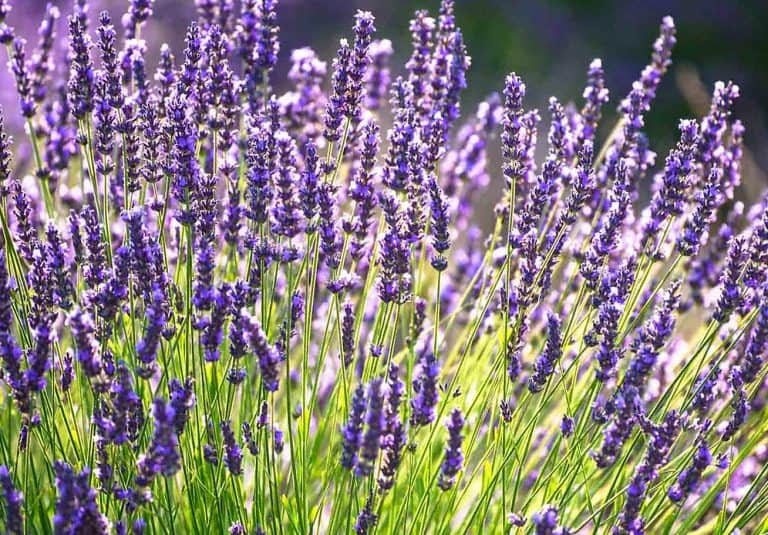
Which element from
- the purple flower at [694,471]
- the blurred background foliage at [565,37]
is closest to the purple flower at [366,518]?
the purple flower at [694,471]

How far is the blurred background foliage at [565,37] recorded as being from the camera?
7754mm

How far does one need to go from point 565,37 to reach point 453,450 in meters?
7.50

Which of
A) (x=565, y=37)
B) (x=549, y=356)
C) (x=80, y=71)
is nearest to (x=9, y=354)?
(x=80, y=71)

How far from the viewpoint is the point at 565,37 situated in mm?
8781

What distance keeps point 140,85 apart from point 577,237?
155 cm

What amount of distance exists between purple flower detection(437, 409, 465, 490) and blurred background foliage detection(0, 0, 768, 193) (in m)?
5.82

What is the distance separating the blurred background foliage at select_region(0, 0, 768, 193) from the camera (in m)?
7.75

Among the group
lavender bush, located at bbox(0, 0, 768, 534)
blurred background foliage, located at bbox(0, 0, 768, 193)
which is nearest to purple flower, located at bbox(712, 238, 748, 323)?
lavender bush, located at bbox(0, 0, 768, 534)

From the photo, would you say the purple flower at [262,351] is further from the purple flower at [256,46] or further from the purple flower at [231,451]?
the purple flower at [256,46]

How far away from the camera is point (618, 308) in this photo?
2.05 meters

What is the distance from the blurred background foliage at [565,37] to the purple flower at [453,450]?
582cm

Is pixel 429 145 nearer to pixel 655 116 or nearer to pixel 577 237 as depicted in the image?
pixel 577 237

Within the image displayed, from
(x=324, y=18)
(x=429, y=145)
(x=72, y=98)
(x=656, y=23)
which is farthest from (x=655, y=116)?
(x=72, y=98)

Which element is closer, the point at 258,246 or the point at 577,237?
the point at 258,246
